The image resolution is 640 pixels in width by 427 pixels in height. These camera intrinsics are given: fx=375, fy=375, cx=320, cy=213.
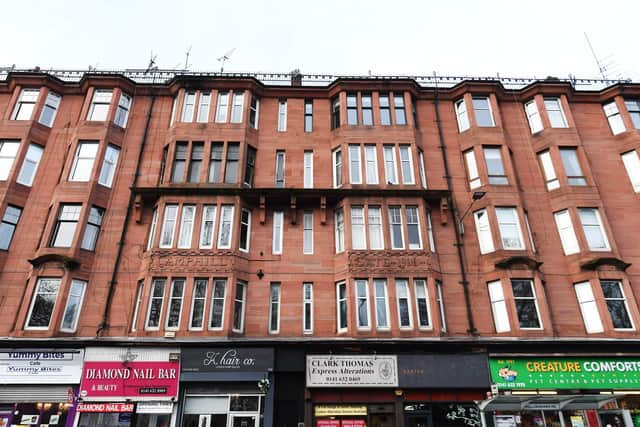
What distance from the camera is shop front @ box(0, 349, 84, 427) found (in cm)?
1532

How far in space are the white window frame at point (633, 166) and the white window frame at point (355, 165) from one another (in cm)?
1475

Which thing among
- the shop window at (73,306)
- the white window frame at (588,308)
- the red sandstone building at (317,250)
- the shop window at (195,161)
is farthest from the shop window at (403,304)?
the shop window at (73,306)

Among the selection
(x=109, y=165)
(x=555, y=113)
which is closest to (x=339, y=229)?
(x=109, y=165)

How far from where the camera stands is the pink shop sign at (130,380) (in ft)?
50.6

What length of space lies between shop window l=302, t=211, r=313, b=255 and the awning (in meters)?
9.96

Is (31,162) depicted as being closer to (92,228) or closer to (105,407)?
(92,228)

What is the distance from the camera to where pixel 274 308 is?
57.5 feet

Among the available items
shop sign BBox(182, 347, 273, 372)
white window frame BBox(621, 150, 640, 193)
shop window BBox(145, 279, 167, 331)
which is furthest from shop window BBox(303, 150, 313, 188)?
white window frame BBox(621, 150, 640, 193)

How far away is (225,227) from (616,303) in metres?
18.6

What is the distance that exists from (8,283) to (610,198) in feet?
99.0

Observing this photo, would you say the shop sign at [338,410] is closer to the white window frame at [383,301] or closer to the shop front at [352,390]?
the shop front at [352,390]

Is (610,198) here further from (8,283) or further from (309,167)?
(8,283)

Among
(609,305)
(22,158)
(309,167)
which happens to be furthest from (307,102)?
(609,305)

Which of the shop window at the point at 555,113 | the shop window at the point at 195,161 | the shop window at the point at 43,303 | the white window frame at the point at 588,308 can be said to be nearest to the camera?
the shop window at the point at 43,303
